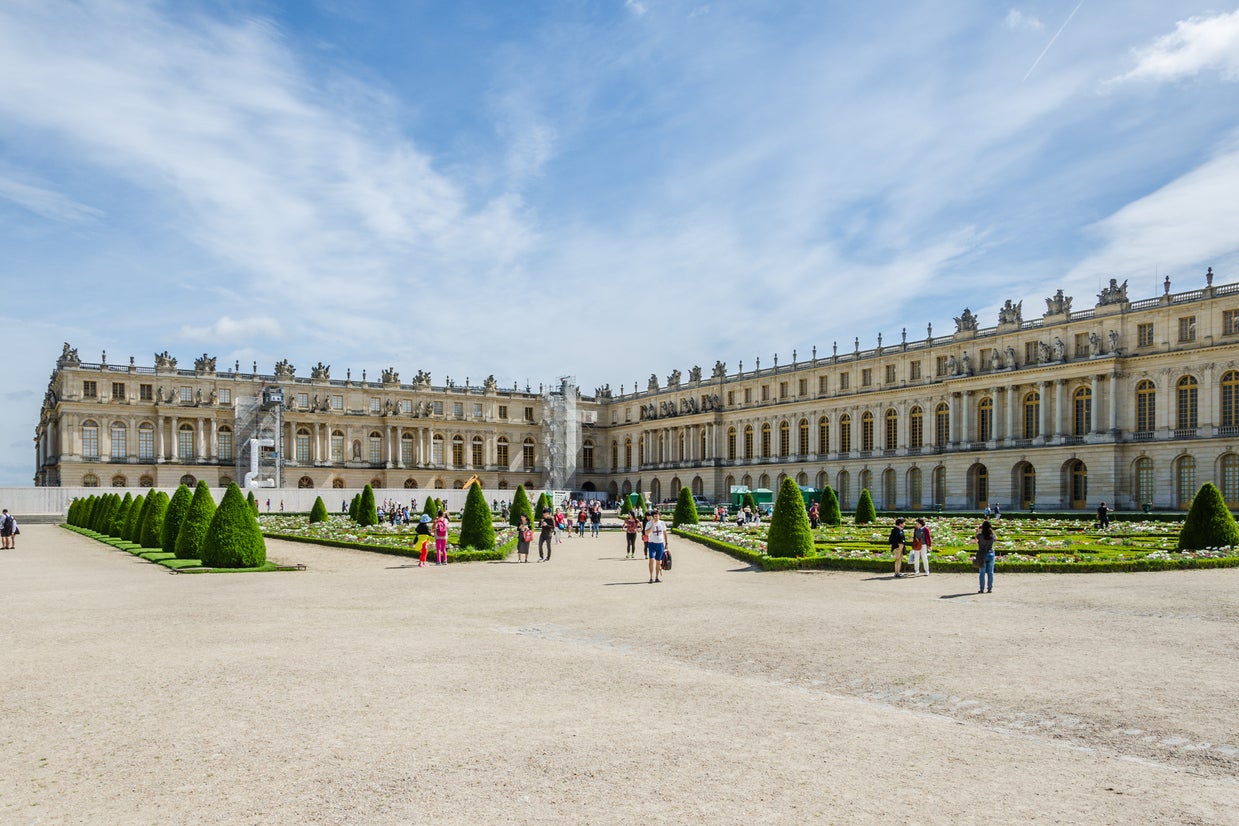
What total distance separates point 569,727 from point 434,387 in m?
83.1

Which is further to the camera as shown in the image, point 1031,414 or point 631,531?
point 1031,414

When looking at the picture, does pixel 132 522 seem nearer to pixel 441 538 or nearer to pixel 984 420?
pixel 441 538

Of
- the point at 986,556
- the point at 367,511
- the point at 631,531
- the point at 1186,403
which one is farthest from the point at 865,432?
the point at 986,556

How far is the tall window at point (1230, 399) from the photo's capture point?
46.5 metres

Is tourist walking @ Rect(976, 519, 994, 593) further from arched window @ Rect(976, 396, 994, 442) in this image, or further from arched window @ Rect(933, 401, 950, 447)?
arched window @ Rect(933, 401, 950, 447)

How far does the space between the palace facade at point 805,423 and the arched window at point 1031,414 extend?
0.12 metres

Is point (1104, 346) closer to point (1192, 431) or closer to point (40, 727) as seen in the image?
point (1192, 431)

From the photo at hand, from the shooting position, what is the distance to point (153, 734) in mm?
7418

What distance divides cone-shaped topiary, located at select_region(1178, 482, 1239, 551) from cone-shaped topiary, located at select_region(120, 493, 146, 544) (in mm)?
30966

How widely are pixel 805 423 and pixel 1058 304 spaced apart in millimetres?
22551

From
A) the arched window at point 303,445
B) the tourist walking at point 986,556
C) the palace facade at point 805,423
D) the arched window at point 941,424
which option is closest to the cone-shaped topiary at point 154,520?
the tourist walking at point 986,556

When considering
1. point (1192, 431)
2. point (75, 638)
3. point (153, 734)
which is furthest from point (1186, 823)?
point (1192, 431)

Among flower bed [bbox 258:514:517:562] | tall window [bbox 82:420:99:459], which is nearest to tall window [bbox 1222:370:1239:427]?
flower bed [bbox 258:514:517:562]

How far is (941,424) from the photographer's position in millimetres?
61875
